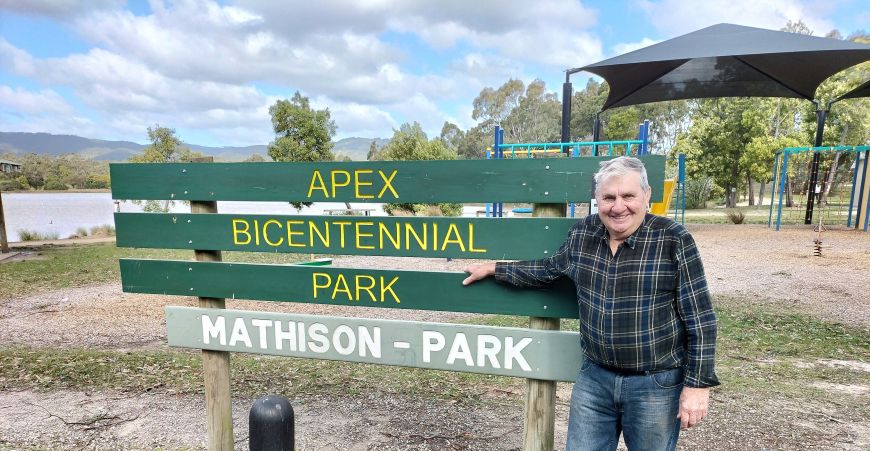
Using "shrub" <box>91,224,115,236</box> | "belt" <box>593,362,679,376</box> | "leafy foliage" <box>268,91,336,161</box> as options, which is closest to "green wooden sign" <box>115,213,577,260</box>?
"belt" <box>593,362,679,376</box>

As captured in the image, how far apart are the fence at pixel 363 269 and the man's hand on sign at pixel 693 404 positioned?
20.5 inches

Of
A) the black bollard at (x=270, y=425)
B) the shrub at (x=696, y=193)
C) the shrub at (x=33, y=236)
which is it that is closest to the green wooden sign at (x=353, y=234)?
the black bollard at (x=270, y=425)

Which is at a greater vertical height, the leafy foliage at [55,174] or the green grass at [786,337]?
the leafy foliage at [55,174]

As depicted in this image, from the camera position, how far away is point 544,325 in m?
2.18

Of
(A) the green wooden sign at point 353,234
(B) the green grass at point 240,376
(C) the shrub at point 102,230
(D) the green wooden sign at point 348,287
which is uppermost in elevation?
(A) the green wooden sign at point 353,234

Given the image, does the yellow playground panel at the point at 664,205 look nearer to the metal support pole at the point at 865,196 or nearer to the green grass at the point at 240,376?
the green grass at the point at 240,376

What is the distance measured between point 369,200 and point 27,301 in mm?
7491

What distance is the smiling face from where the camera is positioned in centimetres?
164

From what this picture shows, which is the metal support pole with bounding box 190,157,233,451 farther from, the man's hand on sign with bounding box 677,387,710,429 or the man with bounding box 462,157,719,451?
the man's hand on sign with bounding box 677,387,710,429

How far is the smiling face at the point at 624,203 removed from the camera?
1.64m

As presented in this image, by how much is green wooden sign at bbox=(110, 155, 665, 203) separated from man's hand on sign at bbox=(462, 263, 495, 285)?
31 cm

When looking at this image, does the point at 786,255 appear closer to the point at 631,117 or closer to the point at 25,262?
the point at 25,262

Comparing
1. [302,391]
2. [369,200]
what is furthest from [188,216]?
[302,391]

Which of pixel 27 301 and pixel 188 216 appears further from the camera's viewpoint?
pixel 27 301
